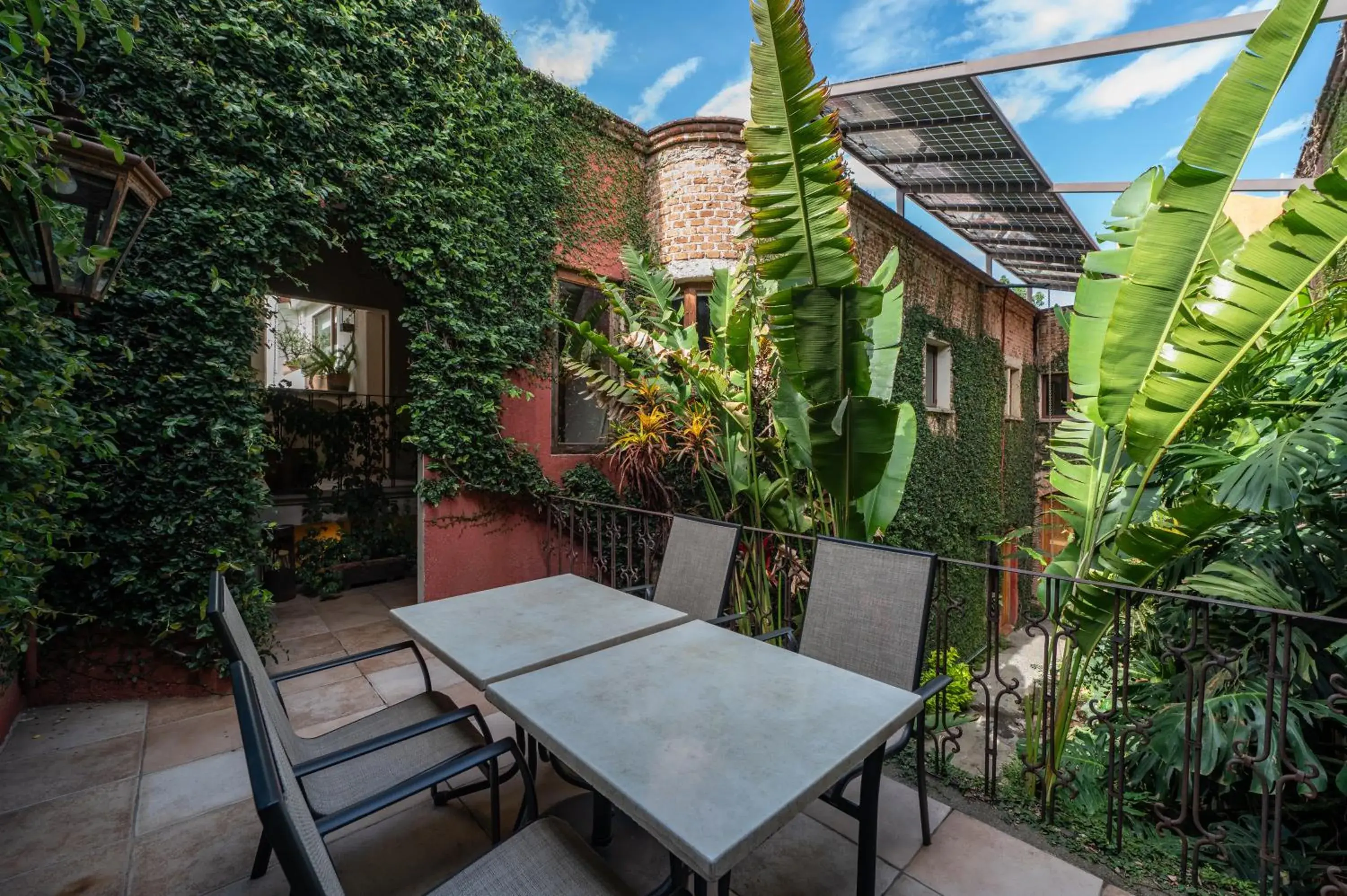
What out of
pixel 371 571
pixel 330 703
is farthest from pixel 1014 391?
pixel 330 703

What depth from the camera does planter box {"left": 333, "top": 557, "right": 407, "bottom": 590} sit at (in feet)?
18.7

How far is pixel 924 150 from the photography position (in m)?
6.70

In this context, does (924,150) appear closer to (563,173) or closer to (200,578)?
(563,173)

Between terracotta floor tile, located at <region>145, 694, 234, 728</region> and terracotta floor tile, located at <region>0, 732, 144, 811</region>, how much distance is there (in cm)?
25

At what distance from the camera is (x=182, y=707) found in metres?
3.16

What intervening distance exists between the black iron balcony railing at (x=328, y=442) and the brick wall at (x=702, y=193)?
141 inches

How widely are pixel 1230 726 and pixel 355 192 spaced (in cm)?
577

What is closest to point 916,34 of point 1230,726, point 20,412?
point 1230,726

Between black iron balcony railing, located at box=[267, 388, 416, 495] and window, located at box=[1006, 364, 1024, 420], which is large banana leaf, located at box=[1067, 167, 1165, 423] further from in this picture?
window, located at box=[1006, 364, 1024, 420]

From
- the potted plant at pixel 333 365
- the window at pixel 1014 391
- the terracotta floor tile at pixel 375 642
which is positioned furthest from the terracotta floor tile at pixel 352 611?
the window at pixel 1014 391

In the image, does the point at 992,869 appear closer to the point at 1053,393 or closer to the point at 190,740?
the point at 190,740

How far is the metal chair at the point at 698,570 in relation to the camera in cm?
260

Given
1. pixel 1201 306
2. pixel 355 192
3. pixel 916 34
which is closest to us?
pixel 1201 306

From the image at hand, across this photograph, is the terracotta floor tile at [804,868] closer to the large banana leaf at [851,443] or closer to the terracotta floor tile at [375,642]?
the large banana leaf at [851,443]
